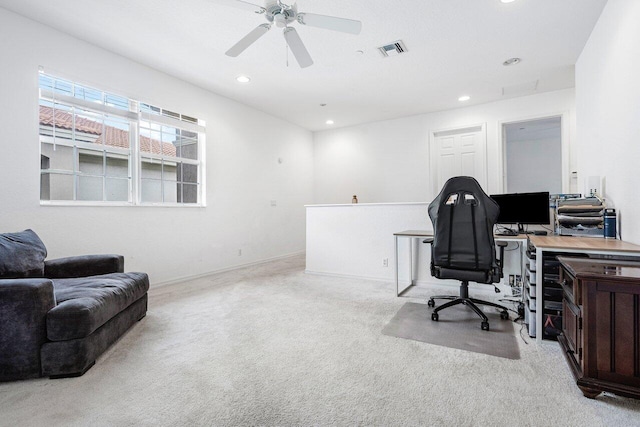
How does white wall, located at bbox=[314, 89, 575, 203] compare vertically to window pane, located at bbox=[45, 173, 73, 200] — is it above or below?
above

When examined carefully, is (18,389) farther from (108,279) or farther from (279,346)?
(279,346)

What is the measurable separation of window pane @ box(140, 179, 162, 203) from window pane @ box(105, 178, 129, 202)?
195 mm

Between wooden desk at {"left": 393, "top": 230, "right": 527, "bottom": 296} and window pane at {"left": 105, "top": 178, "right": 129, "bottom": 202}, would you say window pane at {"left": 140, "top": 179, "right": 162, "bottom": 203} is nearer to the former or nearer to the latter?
window pane at {"left": 105, "top": 178, "right": 129, "bottom": 202}

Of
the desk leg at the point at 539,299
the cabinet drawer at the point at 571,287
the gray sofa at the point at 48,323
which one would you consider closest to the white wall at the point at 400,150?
the desk leg at the point at 539,299

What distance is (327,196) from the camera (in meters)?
7.38

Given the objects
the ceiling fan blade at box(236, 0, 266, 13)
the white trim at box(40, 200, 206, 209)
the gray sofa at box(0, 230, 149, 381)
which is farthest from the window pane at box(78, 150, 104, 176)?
the ceiling fan blade at box(236, 0, 266, 13)

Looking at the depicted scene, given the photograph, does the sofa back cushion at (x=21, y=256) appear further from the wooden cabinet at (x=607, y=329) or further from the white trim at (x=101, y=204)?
the wooden cabinet at (x=607, y=329)

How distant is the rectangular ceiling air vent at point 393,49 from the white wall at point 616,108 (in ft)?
6.09

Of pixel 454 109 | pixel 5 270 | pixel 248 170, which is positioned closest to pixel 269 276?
pixel 248 170

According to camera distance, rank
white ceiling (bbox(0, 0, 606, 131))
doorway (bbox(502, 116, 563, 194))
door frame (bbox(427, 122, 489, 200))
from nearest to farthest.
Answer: white ceiling (bbox(0, 0, 606, 131))
door frame (bbox(427, 122, 489, 200))
doorway (bbox(502, 116, 563, 194))

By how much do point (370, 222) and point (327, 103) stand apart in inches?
101

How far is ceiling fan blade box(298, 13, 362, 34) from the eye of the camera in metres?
2.32

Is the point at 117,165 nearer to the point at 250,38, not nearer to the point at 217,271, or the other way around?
the point at 217,271

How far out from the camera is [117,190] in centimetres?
380
